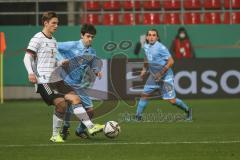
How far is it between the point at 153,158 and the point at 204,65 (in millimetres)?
14444

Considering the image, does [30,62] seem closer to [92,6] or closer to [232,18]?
[92,6]

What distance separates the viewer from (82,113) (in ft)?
40.4

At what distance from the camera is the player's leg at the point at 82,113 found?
12102 mm

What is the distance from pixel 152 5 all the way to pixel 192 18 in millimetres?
1476

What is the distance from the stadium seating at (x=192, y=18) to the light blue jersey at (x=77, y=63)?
13.5 m

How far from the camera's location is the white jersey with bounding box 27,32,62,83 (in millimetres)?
11945

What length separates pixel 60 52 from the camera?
515 inches

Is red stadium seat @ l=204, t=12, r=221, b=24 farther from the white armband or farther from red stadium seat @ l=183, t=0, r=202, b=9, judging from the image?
the white armband

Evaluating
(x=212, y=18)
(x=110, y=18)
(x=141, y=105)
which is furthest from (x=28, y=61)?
(x=212, y=18)

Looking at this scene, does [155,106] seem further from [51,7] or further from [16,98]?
[51,7]

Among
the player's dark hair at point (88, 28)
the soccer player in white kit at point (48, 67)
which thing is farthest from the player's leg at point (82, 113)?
the player's dark hair at point (88, 28)

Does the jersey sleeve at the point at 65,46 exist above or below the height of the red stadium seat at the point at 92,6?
below

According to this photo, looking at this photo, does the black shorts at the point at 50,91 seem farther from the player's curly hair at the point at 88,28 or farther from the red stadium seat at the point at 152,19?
the red stadium seat at the point at 152,19

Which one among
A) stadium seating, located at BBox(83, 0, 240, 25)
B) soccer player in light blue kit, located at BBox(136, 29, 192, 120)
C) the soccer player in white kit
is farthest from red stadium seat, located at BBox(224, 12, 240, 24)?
the soccer player in white kit
